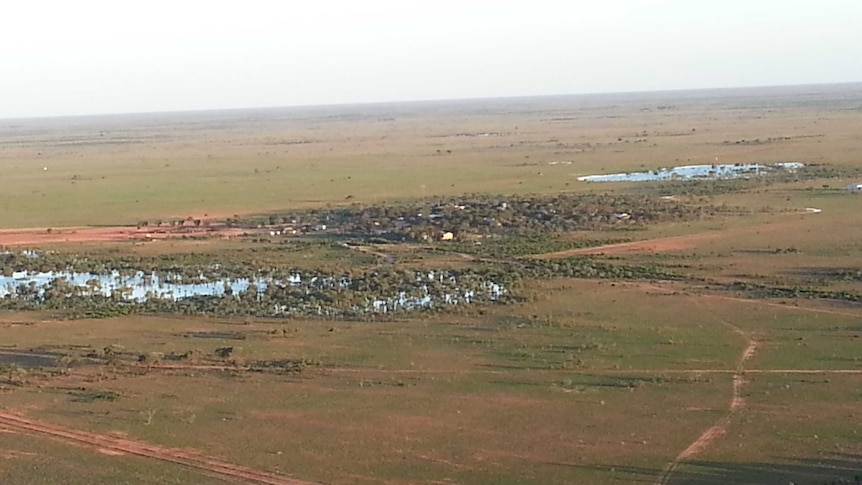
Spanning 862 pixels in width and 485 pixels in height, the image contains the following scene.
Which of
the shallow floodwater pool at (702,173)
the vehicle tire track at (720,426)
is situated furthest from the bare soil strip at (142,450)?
the shallow floodwater pool at (702,173)

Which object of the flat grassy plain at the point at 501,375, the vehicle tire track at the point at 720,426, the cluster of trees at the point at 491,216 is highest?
the cluster of trees at the point at 491,216

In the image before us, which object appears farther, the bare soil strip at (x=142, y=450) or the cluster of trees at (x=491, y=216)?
the cluster of trees at (x=491, y=216)

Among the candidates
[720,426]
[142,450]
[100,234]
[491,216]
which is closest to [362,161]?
[491,216]

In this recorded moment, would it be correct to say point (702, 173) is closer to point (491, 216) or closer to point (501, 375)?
point (491, 216)

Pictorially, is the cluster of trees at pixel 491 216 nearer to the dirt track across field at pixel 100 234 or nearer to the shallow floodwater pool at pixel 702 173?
the dirt track across field at pixel 100 234

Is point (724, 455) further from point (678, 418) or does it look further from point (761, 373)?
point (761, 373)

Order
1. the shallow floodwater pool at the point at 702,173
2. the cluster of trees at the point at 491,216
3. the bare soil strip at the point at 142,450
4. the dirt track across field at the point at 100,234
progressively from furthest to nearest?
the shallow floodwater pool at the point at 702,173
the dirt track across field at the point at 100,234
the cluster of trees at the point at 491,216
the bare soil strip at the point at 142,450

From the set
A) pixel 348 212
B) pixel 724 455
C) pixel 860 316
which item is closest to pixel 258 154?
pixel 348 212
